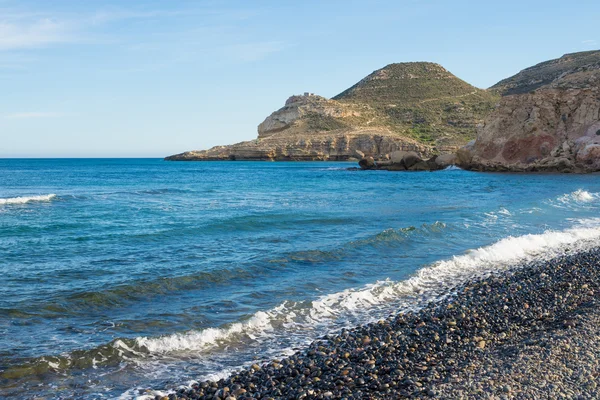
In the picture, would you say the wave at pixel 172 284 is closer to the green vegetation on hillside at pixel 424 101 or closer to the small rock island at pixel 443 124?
the small rock island at pixel 443 124

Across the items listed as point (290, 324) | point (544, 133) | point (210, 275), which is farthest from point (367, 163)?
point (290, 324)

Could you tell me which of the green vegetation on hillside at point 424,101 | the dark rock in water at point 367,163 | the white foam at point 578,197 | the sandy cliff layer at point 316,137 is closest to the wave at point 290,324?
the white foam at point 578,197

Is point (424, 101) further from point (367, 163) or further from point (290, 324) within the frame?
point (290, 324)

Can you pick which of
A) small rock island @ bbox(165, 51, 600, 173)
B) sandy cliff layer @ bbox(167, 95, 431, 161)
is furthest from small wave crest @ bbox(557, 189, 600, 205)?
sandy cliff layer @ bbox(167, 95, 431, 161)

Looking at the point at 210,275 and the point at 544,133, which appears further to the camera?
the point at 544,133

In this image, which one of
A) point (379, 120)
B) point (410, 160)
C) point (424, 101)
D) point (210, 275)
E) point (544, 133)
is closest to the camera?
point (210, 275)

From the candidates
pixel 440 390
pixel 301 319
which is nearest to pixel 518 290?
pixel 301 319

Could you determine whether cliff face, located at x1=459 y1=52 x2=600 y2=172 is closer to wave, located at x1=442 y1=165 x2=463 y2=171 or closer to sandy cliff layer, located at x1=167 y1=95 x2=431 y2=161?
wave, located at x1=442 y1=165 x2=463 y2=171

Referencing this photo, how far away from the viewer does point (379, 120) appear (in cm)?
10706

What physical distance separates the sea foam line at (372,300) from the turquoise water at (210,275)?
0.11 ft

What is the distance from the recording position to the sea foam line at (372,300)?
8.28m

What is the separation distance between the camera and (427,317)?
28.8ft

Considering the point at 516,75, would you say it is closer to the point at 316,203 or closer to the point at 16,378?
the point at 316,203

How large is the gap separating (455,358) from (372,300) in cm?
355
